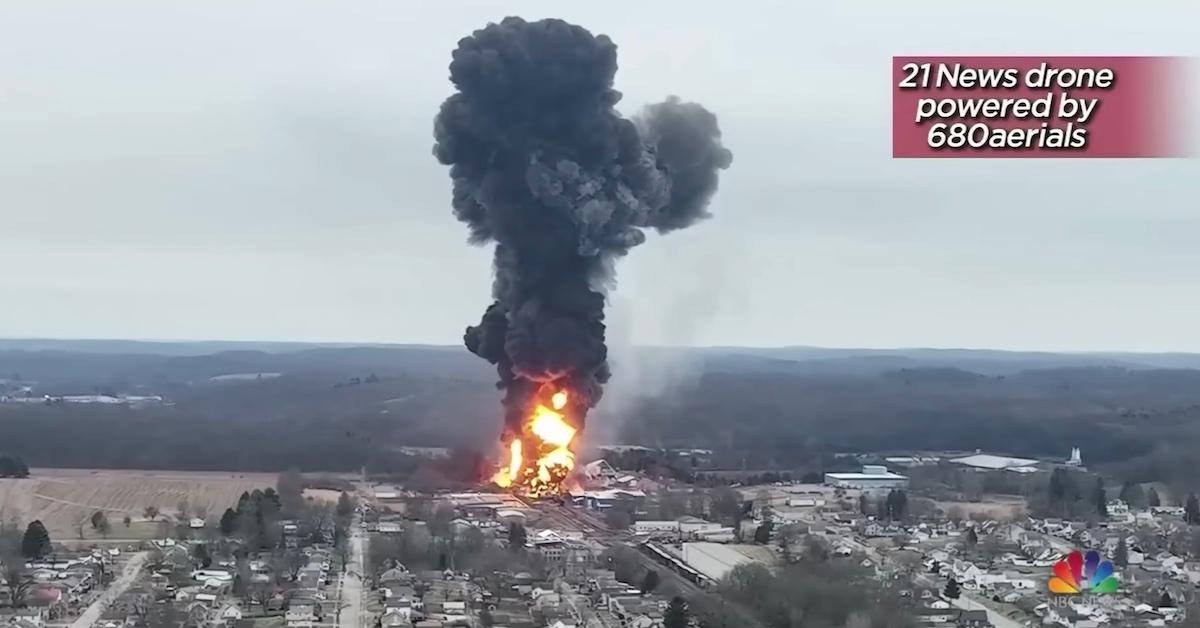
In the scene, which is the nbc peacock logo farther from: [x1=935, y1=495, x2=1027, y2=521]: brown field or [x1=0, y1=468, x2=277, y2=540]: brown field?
[x1=0, y1=468, x2=277, y2=540]: brown field

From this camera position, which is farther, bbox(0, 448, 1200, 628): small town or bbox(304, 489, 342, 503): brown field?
bbox(304, 489, 342, 503): brown field

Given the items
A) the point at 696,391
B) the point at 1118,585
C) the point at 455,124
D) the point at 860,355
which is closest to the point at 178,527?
the point at 455,124

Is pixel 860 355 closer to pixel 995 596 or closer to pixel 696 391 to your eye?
pixel 696 391

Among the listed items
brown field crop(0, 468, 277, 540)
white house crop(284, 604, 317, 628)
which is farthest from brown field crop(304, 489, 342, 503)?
white house crop(284, 604, 317, 628)

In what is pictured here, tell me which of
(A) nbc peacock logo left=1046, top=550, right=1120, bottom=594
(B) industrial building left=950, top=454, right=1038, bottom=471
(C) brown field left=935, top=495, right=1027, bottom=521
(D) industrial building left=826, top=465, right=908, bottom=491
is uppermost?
(B) industrial building left=950, top=454, right=1038, bottom=471

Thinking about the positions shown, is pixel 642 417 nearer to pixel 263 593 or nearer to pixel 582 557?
pixel 582 557
